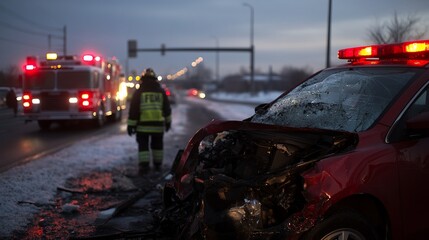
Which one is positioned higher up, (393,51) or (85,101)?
(393,51)

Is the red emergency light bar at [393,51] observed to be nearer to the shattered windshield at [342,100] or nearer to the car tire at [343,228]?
the shattered windshield at [342,100]

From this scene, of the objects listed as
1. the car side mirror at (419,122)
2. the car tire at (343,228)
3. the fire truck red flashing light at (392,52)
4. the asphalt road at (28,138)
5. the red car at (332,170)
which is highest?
the fire truck red flashing light at (392,52)

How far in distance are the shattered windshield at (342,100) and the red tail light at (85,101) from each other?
38.4 ft

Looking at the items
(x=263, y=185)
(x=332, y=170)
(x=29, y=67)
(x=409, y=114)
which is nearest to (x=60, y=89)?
(x=29, y=67)

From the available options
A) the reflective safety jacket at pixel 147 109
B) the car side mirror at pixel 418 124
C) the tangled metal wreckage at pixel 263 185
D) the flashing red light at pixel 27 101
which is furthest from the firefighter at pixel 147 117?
the flashing red light at pixel 27 101

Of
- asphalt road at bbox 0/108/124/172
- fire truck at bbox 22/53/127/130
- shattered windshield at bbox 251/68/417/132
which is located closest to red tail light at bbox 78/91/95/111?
fire truck at bbox 22/53/127/130

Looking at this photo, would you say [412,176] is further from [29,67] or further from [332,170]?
[29,67]

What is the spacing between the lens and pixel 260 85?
117000 mm

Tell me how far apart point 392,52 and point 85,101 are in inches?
498

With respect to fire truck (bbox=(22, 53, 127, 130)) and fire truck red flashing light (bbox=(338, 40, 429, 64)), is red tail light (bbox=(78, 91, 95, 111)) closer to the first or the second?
fire truck (bbox=(22, 53, 127, 130))

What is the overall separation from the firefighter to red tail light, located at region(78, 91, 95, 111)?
7.78 m

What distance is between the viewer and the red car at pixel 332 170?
10.4ft

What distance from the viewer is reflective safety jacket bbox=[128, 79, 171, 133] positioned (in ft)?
26.7

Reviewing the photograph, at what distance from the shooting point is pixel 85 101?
51.1 ft
